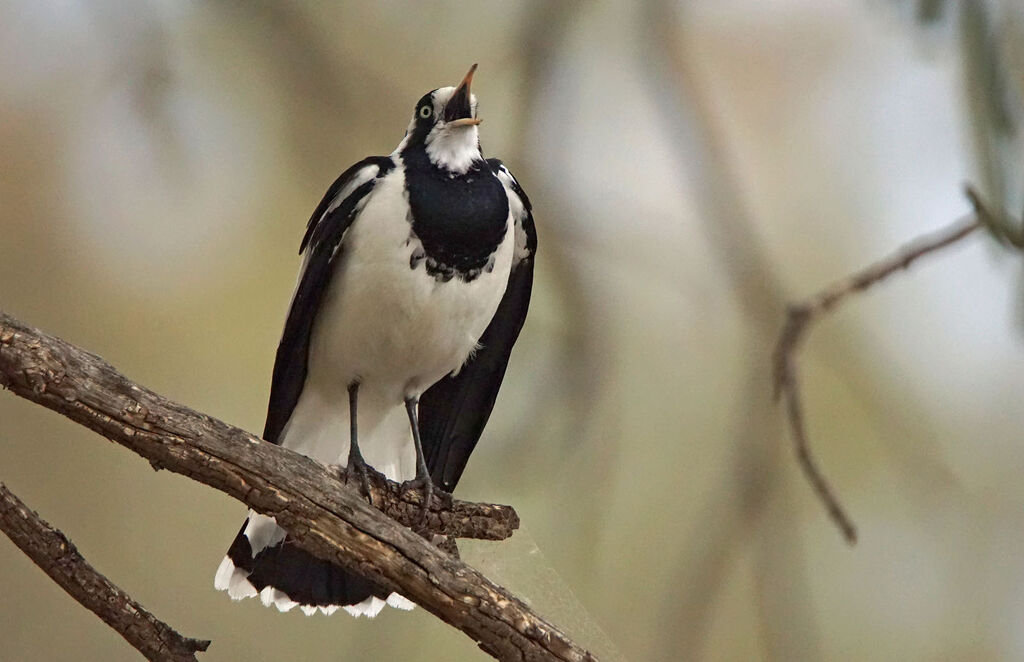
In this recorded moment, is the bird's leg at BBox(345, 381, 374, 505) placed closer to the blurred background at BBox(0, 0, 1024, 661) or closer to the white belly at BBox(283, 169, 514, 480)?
the white belly at BBox(283, 169, 514, 480)

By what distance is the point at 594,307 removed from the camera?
2.69 metres

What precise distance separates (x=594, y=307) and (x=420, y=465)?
0.66m

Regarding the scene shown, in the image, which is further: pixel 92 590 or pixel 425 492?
pixel 425 492

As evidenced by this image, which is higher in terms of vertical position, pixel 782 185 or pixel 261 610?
pixel 782 185

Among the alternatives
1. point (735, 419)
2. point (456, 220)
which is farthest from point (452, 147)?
point (735, 419)

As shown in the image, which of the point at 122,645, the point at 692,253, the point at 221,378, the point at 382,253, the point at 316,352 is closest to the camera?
the point at 382,253

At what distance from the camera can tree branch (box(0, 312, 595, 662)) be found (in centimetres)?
158

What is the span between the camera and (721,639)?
2746mm

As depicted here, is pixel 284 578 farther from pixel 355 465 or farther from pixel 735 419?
pixel 735 419

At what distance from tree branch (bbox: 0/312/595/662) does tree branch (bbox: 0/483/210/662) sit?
17 centimetres

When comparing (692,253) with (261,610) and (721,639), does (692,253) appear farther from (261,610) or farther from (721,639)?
(261,610)

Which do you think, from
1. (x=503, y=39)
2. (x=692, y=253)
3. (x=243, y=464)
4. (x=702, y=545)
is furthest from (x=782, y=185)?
(x=243, y=464)

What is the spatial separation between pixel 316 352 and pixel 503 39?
3.65 feet

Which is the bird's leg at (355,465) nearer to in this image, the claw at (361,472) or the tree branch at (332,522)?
the claw at (361,472)
